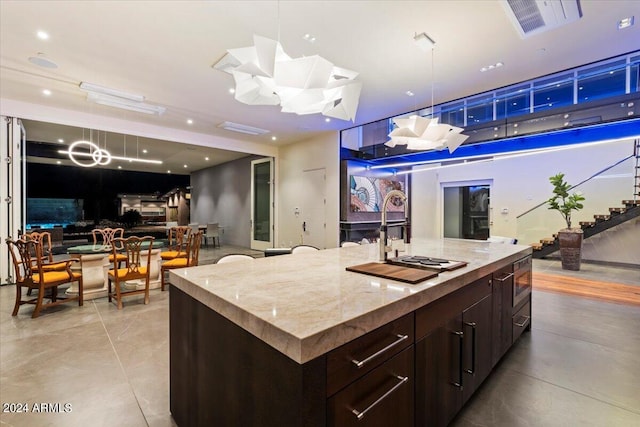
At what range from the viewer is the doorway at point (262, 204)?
902 centimetres

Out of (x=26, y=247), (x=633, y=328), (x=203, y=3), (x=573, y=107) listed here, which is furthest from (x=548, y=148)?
(x=26, y=247)

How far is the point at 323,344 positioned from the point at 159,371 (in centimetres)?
225

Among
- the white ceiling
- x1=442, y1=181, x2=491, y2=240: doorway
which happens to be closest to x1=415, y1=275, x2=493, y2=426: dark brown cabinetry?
the white ceiling

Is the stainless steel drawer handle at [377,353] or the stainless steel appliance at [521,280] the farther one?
the stainless steel appliance at [521,280]

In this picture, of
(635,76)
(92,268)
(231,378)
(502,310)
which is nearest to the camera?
(231,378)

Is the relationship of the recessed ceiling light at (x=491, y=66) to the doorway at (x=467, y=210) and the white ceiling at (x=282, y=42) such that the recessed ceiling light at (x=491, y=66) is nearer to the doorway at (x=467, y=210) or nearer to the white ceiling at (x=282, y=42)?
the white ceiling at (x=282, y=42)

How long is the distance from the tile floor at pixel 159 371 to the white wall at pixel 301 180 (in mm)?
4539

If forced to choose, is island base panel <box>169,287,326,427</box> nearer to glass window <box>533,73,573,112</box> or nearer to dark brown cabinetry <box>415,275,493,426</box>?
dark brown cabinetry <box>415,275,493,426</box>

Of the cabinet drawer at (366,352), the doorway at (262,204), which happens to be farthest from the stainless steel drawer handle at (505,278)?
the doorway at (262,204)

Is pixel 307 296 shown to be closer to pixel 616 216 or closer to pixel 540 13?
pixel 540 13

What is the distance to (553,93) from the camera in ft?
17.8

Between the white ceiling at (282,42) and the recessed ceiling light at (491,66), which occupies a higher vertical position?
the recessed ceiling light at (491,66)

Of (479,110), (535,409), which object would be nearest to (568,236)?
(479,110)

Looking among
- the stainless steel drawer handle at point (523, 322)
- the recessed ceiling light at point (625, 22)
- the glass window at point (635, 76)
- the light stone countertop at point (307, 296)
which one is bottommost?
the stainless steel drawer handle at point (523, 322)
